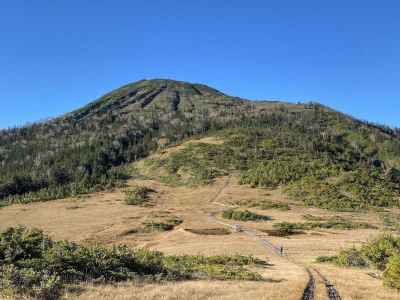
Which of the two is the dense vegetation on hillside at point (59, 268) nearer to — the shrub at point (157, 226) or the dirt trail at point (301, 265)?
the dirt trail at point (301, 265)

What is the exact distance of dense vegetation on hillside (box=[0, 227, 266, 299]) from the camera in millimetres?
17531

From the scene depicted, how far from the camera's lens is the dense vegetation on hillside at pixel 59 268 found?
17531 millimetres

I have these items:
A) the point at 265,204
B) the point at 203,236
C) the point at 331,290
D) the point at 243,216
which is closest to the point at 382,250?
the point at 331,290

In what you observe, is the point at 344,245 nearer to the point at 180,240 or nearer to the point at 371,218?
the point at 180,240

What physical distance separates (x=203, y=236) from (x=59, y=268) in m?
47.1

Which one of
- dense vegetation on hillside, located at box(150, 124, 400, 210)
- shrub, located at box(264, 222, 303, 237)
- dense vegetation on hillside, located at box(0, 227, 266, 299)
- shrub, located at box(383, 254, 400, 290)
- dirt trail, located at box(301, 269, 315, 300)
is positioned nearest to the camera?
dense vegetation on hillside, located at box(0, 227, 266, 299)

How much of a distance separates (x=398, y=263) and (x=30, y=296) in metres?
22.0

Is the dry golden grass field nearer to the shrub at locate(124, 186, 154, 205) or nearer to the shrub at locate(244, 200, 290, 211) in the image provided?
the shrub at locate(244, 200, 290, 211)

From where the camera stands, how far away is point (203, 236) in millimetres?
68125

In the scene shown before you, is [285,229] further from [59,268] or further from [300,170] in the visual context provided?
[300,170]

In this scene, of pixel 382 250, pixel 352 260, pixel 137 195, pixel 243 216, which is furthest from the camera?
pixel 137 195

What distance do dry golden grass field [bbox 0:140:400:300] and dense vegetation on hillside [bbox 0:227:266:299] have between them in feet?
5.18

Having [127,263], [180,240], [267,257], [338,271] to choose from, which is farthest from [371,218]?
[127,263]

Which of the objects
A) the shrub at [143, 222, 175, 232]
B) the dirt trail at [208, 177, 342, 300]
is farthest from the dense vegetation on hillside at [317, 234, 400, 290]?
the shrub at [143, 222, 175, 232]
